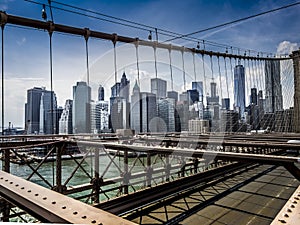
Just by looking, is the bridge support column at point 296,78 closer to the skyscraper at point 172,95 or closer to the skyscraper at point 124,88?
the skyscraper at point 172,95

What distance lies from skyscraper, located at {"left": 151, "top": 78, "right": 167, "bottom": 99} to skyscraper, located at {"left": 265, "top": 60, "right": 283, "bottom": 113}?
1177 cm

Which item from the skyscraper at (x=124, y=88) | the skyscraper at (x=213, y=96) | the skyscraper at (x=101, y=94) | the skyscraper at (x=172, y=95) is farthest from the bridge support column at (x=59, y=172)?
the skyscraper at (x=213, y=96)

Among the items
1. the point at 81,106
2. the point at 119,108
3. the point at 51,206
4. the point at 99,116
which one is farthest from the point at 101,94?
the point at 51,206

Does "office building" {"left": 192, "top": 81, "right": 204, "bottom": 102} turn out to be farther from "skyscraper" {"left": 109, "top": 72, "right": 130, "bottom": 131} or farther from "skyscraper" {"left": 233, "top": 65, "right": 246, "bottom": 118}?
"skyscraper" {"left": 233, "top": 65, "right": 246, "bottom": 118}

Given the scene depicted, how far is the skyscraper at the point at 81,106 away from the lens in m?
7.09

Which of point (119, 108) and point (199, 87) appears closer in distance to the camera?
point (119, 108)

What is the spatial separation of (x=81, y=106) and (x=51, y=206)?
6904 mm

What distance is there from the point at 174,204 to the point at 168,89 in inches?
228

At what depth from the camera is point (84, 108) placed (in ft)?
23.8

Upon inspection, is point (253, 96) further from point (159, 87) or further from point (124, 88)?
point (124, 88)

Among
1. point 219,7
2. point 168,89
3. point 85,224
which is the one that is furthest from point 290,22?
point 85,224

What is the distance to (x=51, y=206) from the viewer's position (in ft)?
2.16

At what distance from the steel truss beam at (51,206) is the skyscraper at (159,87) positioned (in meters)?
8.22

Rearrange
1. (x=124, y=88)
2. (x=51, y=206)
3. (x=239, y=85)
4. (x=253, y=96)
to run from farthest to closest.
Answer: (x=253, y=96)
(x=239, y=85)
(x=124, y=88)
(x=51, y=206)
